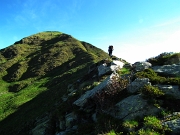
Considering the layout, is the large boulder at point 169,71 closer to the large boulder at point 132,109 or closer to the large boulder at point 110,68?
the large boulder at point 132,109

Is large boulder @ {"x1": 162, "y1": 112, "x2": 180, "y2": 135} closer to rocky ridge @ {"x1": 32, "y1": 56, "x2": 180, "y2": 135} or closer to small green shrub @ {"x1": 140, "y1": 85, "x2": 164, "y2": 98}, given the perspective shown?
rocky ridge @ {"x1": 32, "y1": 56, "x2": 180, "y2": 135}

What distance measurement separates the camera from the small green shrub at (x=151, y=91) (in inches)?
485

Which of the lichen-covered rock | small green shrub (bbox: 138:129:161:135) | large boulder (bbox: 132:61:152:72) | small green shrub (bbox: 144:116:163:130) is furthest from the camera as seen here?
large boulder (bbox: 132:61:152:72)

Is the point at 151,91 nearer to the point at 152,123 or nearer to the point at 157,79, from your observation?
the point at 157,79

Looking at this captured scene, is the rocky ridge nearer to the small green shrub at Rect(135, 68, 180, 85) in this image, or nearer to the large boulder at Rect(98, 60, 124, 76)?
the small green shrub at Rect(135, 68, 180, 85)

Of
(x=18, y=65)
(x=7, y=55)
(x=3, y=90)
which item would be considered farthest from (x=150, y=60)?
(x=7, y=55)

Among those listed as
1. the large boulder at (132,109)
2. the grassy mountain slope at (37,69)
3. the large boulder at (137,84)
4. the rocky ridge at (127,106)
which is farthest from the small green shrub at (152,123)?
the grassy mountain slope at (37,69)

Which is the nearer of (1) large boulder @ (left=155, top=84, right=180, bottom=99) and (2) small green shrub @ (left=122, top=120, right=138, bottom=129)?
(2) small green shrub @ (left=122, top=120, right=138, bottom=129)

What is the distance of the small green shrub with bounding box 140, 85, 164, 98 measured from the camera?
1232 centimetres

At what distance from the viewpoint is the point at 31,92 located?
258 ft

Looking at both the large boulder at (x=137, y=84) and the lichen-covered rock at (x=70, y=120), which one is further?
the lichen-covered rock at (x=70, y=120)

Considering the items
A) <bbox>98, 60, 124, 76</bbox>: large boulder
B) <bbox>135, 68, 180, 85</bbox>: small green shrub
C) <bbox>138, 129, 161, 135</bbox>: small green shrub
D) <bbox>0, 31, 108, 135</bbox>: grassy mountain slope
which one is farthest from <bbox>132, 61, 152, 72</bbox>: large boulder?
<bbox>0, 31, 108, 135</bbox>: grassy mountain slope

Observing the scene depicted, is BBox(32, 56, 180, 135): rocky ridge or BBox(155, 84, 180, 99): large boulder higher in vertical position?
BBox(155, 84, 180, 99): large boulder

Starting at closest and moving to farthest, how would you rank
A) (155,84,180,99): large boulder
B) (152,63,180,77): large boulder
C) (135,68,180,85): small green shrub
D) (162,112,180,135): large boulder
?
1. (162,112,180,135): large boulder
2. (155,84,180,99): large boulder
3. (135,68,180,85): small green shrub
4. (152,63,180,77): large boulder
